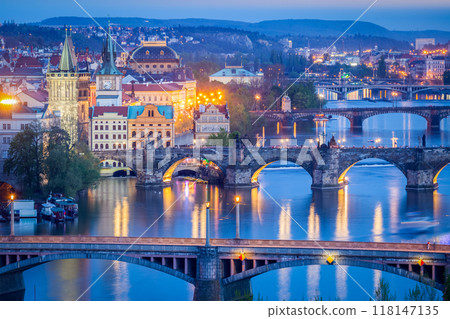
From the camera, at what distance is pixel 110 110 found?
138 ft

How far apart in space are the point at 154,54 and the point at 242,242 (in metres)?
45.4

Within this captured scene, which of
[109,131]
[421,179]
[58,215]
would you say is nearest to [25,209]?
[58,215]

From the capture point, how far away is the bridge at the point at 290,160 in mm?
36031

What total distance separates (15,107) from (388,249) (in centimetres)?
1979

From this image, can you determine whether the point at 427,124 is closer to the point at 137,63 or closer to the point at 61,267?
the point at 137,63

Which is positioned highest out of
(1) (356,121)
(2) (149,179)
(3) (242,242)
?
(1) (356,121)

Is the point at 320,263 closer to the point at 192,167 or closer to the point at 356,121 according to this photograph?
the point at 192,167

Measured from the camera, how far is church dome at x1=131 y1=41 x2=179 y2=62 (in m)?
65.0

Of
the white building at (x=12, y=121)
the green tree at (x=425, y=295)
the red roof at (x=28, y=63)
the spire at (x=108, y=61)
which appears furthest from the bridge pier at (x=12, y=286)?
the red roof at (x=28, y=63)

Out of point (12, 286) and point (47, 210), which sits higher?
point (47, 210)

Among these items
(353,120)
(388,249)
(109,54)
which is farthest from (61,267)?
(353,120)

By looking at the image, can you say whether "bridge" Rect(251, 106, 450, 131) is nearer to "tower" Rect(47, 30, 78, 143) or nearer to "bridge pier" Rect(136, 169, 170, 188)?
"tower" Rect(47, 30, 78, 143)

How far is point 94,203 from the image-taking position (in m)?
33.0

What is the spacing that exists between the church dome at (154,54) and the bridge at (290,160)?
27753 mm
